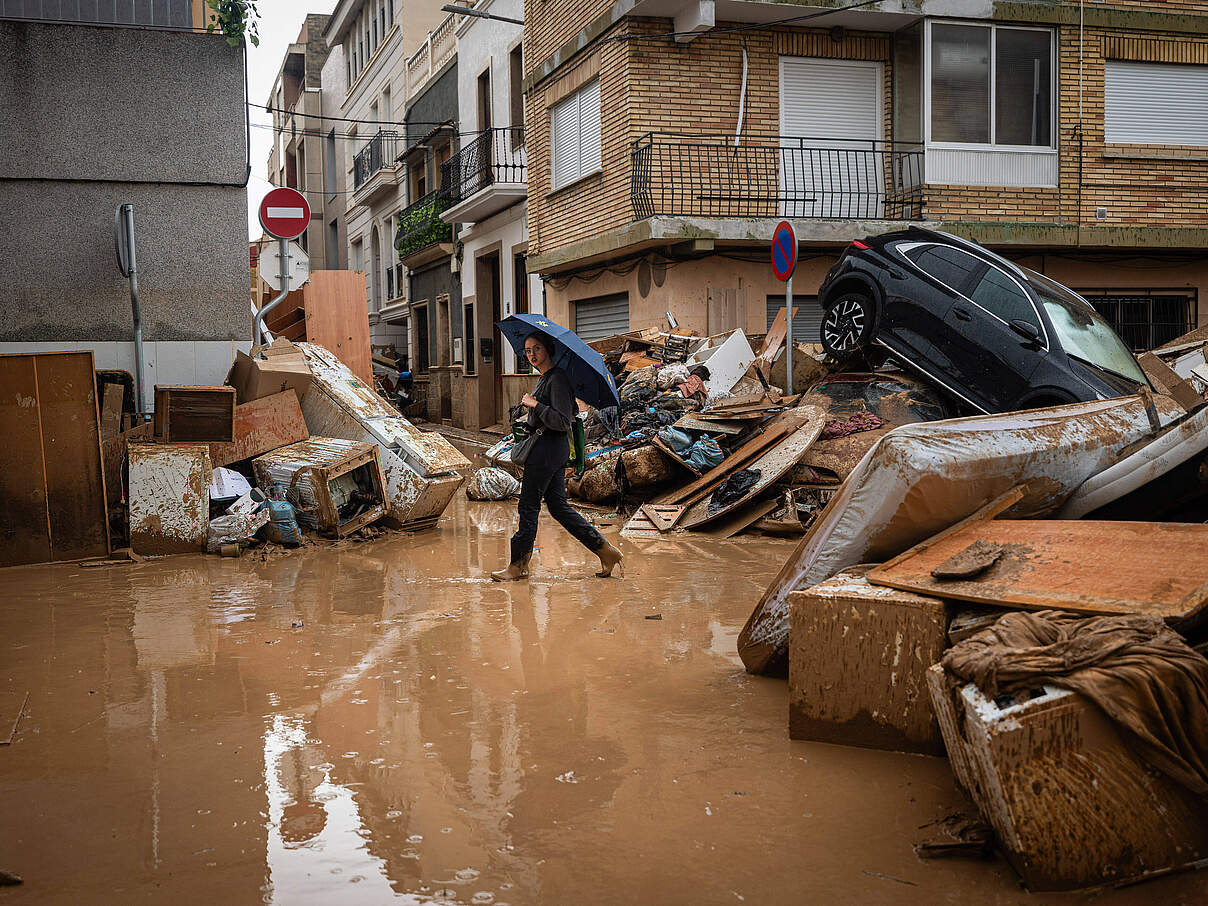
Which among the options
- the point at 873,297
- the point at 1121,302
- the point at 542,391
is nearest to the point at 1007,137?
the point at 1121,302

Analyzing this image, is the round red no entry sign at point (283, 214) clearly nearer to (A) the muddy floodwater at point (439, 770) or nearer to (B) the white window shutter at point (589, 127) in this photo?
(A) the muddy floodwater at point (439, 770)

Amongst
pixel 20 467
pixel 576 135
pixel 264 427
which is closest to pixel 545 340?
pixel 264 427

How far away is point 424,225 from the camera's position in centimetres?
2723

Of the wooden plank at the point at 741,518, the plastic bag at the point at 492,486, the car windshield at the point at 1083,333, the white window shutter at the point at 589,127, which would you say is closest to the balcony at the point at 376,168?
the white window shutter at the point at 589,127

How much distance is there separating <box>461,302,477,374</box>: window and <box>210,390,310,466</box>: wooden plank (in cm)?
1548

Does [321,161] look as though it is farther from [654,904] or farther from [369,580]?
[654,904]

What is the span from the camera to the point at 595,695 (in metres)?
4.69

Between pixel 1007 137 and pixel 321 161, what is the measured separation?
33.2 m

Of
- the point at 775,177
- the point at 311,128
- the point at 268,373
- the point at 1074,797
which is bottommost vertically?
the point at 1074,797

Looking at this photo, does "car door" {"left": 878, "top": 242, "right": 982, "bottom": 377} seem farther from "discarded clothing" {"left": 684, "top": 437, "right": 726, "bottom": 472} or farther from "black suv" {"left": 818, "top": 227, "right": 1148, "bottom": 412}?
"discarded clothing" {"left": 684, "top": 437, "right": 726, "bottom": 472}

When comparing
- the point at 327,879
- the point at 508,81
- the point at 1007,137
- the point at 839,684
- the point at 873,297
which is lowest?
the point at 327,879

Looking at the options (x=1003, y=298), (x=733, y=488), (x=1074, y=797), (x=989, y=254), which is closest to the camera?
(x=1074, y=797)

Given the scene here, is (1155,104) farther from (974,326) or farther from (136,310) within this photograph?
(136,310)

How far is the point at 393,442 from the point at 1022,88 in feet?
39.8
